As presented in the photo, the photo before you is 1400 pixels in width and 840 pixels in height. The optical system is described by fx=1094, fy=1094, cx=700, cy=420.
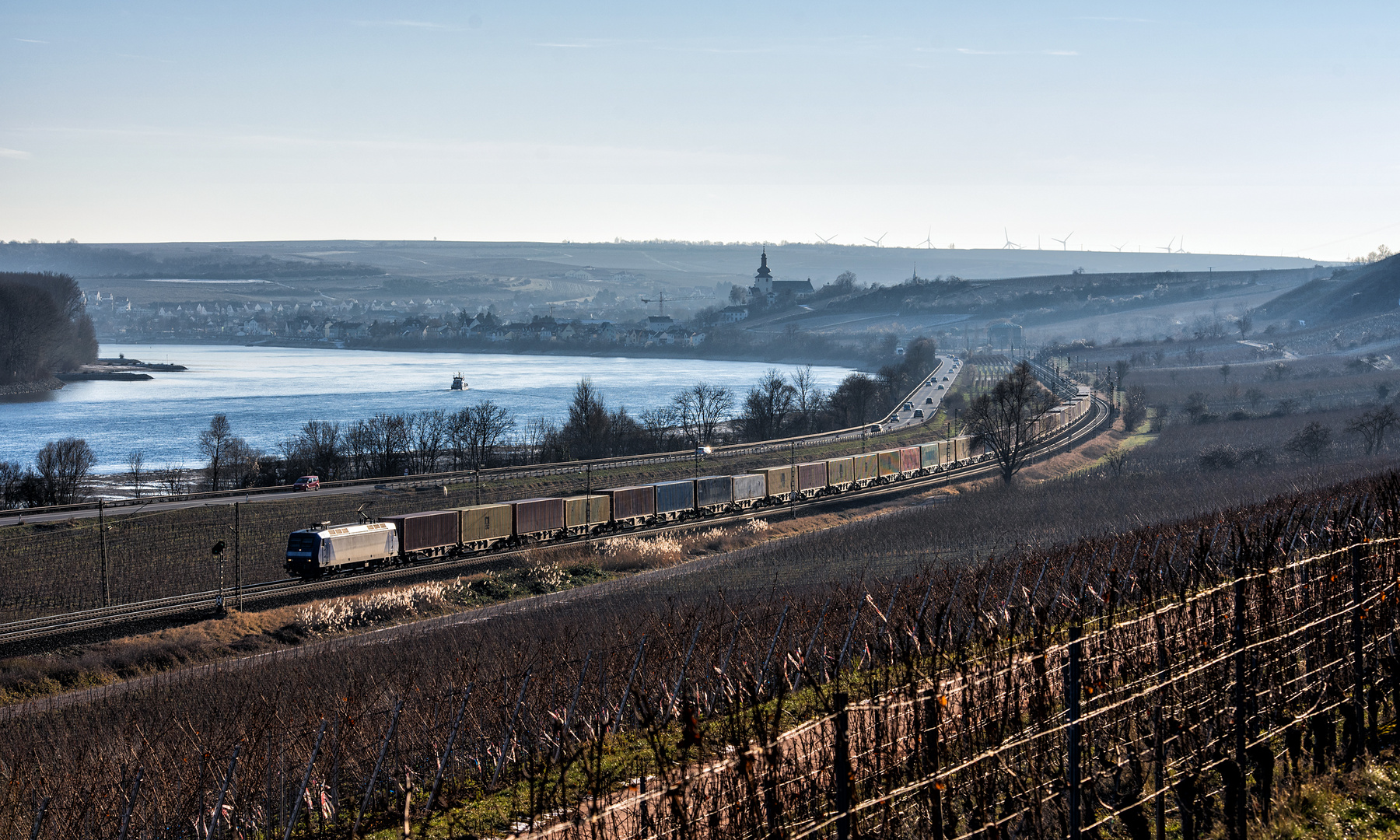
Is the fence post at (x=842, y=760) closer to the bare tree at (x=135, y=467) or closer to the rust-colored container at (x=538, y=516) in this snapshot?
the rust-colored container at (x=538, y=516)

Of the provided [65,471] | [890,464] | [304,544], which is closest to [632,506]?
[304,544]

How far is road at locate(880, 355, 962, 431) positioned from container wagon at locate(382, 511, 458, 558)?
65.4m

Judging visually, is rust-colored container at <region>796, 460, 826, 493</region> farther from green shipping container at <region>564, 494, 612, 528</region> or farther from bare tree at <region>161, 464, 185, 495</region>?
bare tree at <region>161, 464, 185, 495</region>

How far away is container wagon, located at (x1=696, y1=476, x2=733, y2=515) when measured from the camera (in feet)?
210

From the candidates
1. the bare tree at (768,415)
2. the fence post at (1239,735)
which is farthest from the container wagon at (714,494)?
the fence post at (1239,735)

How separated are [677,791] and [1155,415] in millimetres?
117537

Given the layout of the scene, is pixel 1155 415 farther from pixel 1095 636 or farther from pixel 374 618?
pixel 1095 636

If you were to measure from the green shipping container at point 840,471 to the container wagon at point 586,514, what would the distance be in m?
19.7

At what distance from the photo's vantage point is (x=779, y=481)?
6912 cm

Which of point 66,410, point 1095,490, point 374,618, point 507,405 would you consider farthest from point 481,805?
point 66,410

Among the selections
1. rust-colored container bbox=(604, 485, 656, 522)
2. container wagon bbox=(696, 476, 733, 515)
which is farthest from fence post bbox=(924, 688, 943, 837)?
container wagon bbox=(696, 476, 733, 515)

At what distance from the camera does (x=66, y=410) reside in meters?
146

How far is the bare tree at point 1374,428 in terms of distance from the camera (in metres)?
75.8

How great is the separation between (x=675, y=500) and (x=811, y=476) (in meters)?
12.5
